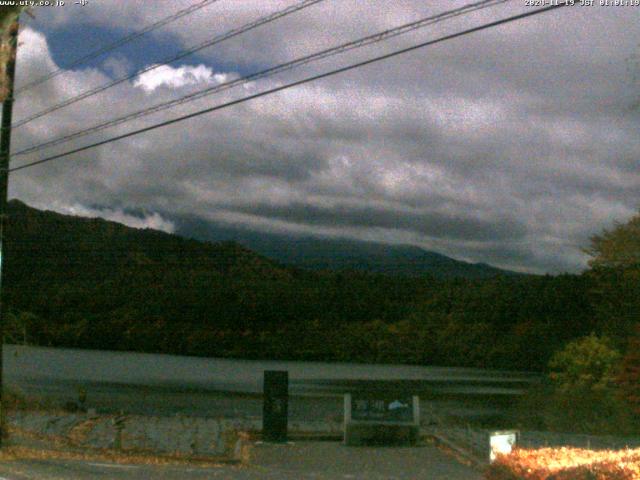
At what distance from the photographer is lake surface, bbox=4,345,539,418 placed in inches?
1836

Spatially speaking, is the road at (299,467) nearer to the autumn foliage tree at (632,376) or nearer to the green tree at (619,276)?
the autumn foliage tree at (632,376)

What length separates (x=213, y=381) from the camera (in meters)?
66.2

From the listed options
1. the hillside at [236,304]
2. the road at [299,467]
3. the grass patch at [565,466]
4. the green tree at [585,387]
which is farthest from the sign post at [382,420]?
the hillside at [236,304]

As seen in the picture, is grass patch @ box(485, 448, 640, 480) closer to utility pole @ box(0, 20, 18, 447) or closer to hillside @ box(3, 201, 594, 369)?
utility pole @ box(0, 20, 18, 447)

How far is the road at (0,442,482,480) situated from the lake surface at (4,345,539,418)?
1750 cm

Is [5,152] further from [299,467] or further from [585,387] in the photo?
[585,387]

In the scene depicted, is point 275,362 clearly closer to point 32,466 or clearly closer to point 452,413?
point 452,413

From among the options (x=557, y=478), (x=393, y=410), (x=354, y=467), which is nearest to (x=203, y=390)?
(x=393, y=410)

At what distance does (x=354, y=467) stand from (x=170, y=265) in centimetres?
6922

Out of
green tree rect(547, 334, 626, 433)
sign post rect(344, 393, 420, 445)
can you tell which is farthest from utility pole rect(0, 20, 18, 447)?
green tree rect(547, 334, 626, 433)

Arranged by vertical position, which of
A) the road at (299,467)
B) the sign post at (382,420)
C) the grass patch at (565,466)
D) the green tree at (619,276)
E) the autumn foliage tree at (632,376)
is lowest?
the road at (299,467)

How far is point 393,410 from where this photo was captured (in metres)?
22.1

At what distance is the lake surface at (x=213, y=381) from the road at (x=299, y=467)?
57.4 ft

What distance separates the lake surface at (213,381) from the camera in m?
46.6
